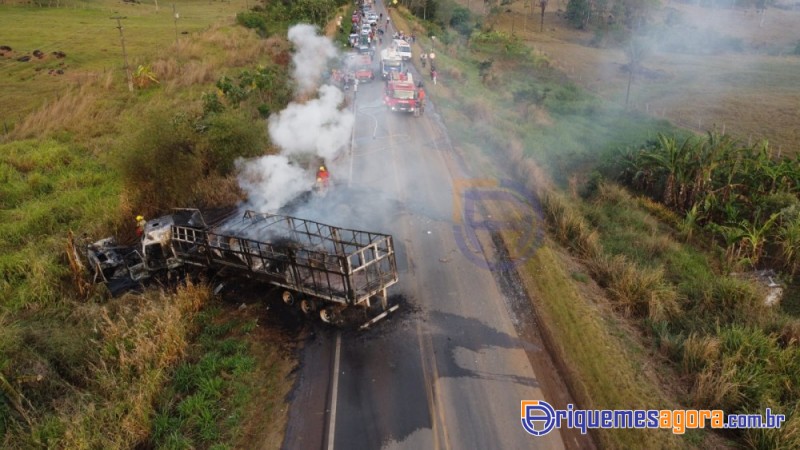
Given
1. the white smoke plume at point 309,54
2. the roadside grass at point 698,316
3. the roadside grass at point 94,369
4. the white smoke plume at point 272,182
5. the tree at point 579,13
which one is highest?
the tree at point 579,13

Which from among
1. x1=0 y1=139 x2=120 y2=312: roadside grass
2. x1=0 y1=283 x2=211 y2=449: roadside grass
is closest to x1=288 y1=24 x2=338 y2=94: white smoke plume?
x1=0 y1=139 x2=120 y2=312: roadside grass

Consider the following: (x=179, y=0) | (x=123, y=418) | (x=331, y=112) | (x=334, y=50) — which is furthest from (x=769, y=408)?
(x=179, y=0)

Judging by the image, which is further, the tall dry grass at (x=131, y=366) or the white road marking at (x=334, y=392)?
the white road marking at (x=334, y=392)

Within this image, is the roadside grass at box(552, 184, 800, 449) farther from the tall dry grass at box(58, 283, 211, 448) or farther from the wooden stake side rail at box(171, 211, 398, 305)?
the tall dry grass at box(58, 283, 211, 448)

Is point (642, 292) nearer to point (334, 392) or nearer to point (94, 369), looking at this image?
point (334, 392)

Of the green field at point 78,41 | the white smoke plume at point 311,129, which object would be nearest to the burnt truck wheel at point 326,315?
the white smoke plume at point 311,129
